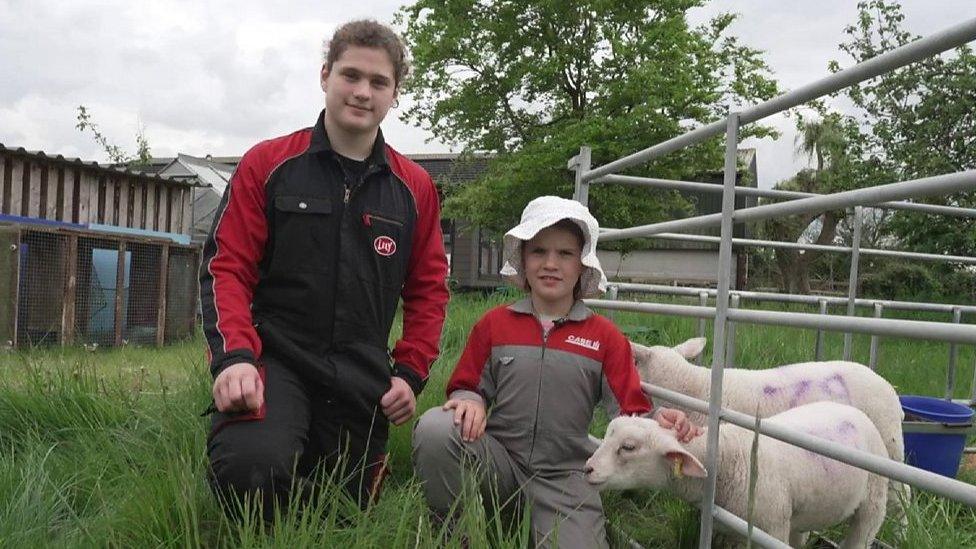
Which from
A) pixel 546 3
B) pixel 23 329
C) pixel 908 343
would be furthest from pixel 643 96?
pixel 23 329

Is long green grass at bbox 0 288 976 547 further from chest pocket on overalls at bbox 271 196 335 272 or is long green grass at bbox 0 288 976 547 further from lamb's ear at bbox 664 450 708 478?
chest pocket on overalls at bbox 271 196 335 272

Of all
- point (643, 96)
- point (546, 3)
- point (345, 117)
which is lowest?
point (345, 117)

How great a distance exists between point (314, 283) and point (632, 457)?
1.16 m

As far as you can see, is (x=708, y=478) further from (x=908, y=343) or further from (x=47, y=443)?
(x=908, y=343)

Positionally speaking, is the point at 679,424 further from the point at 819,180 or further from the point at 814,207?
the point at 819,180

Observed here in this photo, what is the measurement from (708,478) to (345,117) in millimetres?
1635

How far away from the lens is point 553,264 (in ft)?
9.17

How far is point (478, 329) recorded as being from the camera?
2.88m

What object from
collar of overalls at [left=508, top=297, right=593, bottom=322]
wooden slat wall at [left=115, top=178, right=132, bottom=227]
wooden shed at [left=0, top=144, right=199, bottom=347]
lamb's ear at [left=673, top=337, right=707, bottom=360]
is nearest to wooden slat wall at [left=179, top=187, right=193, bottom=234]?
wooden shed at [left=0, top=144, right=199, bottom=347]

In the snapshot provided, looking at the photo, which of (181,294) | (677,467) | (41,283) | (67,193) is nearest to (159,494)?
(677,467)

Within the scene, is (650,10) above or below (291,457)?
above

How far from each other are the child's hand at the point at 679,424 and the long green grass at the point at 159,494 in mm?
509

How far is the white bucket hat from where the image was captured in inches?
109

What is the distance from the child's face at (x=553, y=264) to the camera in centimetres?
281
